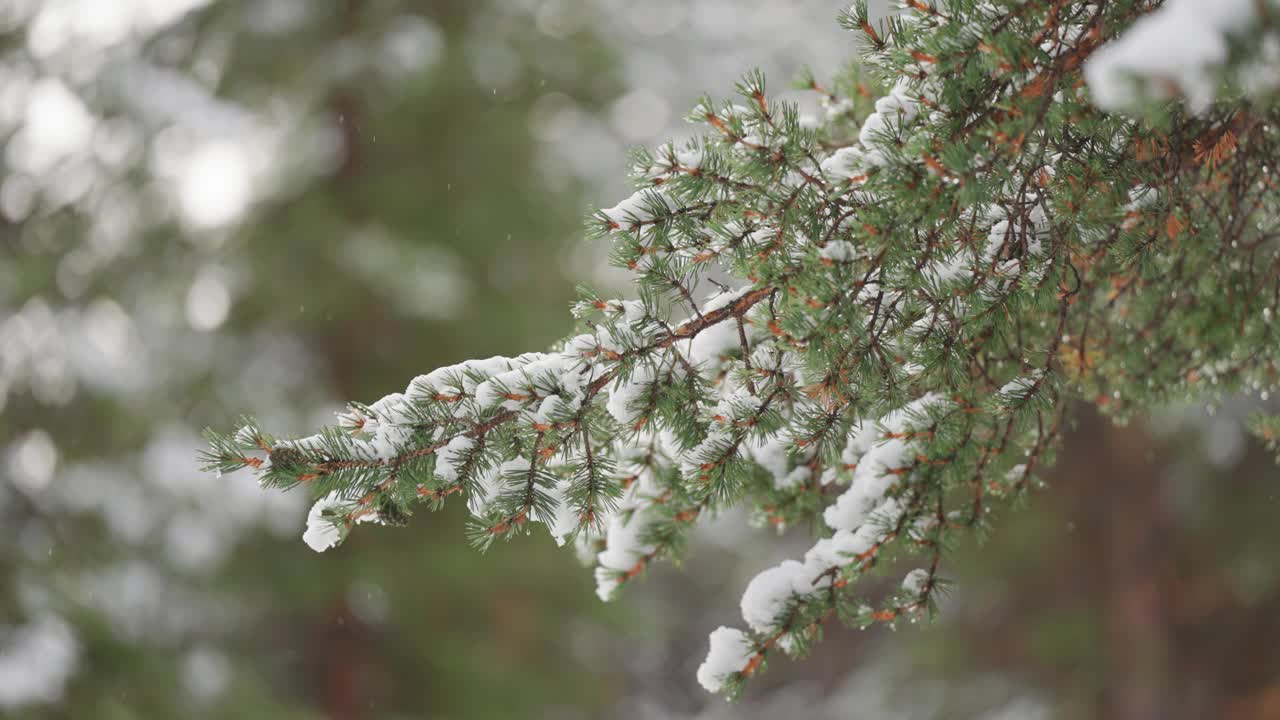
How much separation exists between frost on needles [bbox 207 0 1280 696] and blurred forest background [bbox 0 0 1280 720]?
451cm

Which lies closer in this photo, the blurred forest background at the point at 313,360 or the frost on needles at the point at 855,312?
the frost on needles at the point at 855,312

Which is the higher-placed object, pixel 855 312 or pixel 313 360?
pixel 313 360

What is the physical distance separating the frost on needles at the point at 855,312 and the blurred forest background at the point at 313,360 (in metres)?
4.51

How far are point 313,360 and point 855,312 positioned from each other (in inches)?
219

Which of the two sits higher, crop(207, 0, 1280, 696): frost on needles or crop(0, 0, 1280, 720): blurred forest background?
crop(0, 0, 1280, 720): blurred forest background

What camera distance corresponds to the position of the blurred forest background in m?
5.94

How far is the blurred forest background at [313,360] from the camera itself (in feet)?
19.5

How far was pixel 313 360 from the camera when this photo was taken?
265 inches

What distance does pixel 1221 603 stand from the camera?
7762 millimetres

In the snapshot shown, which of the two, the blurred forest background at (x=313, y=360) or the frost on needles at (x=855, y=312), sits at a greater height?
the blurred forest background at (x=313, y=360)

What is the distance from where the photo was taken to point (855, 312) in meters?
1.84

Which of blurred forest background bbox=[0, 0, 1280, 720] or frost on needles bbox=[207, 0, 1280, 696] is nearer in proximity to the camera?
frost on needles bbox=[207, 0, 1280, 696]

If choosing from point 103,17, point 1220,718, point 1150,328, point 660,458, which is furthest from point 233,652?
point 1220,718

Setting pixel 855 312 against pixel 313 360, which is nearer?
pixel 855 312
